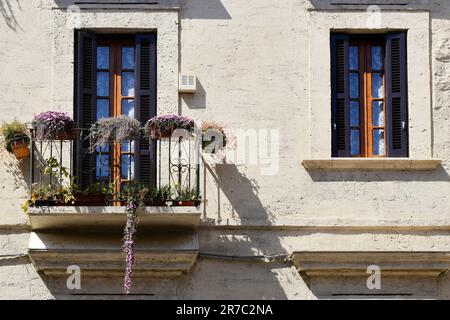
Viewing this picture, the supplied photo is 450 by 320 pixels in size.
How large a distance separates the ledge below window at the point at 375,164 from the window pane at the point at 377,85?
3.24ft

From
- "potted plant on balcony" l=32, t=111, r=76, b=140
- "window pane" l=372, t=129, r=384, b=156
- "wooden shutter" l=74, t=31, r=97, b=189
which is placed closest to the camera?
"potted plant on balcony" l=32, t=111, r=76, b=140

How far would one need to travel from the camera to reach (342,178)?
17.7m

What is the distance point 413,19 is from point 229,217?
11.4 feet

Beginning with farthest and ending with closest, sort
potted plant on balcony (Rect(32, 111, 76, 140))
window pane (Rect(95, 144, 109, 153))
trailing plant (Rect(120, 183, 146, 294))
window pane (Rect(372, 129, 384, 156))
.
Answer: window pane (Rect(372, 129, 384, 156)) < window pane (Rect(95, 144, 109, 153)) < potted plant on balcony (Rect(32, 111, 76, 140)) < trailing plant (Rect(120, 183, 146, 294))

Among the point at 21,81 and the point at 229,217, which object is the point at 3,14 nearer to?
the point at 21,81

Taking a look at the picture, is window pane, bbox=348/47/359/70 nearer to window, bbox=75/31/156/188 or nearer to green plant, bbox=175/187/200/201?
window, bbox=75/31/156/188

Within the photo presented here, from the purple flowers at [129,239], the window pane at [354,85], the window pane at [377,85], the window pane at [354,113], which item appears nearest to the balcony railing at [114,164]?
the purple flowers at [129,239]

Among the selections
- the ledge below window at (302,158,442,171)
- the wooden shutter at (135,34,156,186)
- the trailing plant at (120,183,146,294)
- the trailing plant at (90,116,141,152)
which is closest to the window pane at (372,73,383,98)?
the ledge below window at (302,158,442,171)

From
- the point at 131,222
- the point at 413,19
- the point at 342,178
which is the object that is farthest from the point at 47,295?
the point at 413,19

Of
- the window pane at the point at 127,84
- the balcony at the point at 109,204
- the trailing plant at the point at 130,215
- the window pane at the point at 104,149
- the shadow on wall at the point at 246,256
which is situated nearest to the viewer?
the trailing plant at the point at 130,215

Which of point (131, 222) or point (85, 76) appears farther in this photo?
point (85, 76)

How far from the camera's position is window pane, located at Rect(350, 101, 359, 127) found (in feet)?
59.2

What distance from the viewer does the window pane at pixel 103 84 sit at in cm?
1811

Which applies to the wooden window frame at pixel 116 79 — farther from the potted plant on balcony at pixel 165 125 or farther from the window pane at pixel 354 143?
the window pane at pixel 354 143
